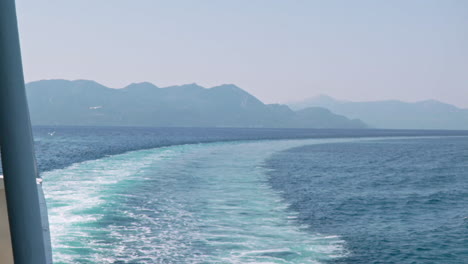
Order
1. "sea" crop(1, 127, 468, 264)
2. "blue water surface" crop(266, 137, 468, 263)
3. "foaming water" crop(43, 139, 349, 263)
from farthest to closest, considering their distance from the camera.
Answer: "blue water surface" crop(266, 137, 468, 263)
"sea" crop(1, 127, 468, 264)
"foaming water" crop(43, 139, 349, 263)

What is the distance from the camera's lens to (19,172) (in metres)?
1.66

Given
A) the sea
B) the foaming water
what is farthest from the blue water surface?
the foaming water

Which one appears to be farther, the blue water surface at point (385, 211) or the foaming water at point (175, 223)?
the blue water surface at point (385, 211)

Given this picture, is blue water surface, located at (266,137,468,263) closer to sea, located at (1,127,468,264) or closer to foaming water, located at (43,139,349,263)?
sea, located at (1,127,468,264)

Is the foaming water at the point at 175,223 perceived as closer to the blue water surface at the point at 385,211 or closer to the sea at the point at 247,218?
the sea at the point at 247,218

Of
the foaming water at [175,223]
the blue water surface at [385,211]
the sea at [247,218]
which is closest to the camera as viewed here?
the foaming water at [175,223]

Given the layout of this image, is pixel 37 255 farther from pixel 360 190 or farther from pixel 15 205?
pixel 360 190

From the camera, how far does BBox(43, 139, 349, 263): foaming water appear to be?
1361 cm

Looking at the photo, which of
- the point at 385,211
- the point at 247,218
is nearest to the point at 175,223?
the point at 247,218

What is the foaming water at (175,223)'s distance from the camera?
13609 millimetres

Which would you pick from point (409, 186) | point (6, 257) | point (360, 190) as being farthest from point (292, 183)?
point (6, 257)

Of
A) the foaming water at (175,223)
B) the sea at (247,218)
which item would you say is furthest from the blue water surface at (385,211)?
the foaming water at (175,223)

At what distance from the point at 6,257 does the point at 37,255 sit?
318 centimetres

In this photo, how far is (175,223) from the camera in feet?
60.7
